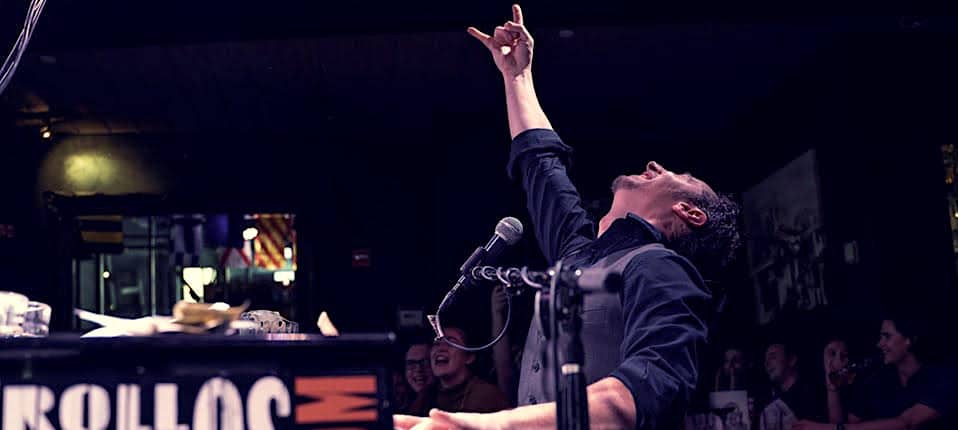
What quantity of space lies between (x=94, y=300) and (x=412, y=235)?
12.4 feet

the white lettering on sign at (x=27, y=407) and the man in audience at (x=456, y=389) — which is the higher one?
the white lettering on sign at (x=27, y=407)

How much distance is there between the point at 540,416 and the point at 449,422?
243mm

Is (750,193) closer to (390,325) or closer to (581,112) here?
(581,112)

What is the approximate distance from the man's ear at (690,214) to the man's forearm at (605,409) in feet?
3.12

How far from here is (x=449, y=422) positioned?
175 cm

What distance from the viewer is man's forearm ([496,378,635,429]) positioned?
1936 mm

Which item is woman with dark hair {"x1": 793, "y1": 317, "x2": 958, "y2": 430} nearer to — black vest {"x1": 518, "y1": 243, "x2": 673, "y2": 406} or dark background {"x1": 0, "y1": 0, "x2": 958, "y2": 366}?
dark background {"x1": 0, "y1": 0, "x2": 958, "y2": 366}

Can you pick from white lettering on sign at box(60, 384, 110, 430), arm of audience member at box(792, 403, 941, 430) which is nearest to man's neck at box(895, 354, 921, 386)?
arm of audience member at box(792, 403, 941, 430)

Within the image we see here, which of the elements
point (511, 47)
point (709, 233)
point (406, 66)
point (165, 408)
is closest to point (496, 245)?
point (709, 233)

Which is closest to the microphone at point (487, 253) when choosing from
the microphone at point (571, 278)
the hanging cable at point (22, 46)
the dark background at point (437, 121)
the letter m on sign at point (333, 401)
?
the microphone at point (571, 278)

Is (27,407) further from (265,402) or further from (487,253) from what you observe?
(487,253)

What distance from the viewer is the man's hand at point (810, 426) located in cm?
592

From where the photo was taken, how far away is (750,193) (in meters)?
8.48

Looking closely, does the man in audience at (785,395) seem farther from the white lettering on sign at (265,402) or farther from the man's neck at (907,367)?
the white lettering on sign at (265,402)
